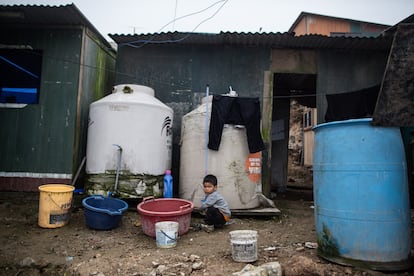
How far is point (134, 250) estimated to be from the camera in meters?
3.34

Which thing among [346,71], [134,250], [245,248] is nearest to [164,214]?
[134,250]

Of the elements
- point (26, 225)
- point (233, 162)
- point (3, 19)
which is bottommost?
point (26, 225)

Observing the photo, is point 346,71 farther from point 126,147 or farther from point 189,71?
point 126,147

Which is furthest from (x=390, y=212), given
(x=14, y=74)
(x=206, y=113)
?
(x=14, y=74)

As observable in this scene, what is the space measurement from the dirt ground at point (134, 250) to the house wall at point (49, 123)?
102 cm

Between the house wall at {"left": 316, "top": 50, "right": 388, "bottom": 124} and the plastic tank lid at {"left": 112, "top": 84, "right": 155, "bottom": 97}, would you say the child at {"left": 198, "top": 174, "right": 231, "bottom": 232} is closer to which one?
the plastic tank lid at {"left": 112, "top": 84, "right": 155, "bottom": 97}

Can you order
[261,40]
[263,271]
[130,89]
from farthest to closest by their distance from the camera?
[261,40] < [130,89] < [263,271]

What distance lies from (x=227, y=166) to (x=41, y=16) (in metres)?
4.51

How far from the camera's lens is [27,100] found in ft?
19.8

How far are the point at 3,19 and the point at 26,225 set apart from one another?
13.6 feet

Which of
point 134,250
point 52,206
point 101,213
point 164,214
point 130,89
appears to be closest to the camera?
point 134,250

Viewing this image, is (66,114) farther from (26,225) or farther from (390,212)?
(390,212)

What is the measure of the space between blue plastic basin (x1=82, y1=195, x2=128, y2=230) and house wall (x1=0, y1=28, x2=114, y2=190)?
1.73 m

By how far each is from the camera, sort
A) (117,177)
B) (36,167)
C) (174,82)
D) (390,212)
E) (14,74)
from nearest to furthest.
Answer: (390,212) → (117,177) → (36,167) → (14,74) → (174,82)
